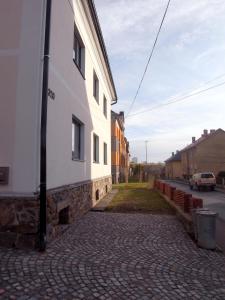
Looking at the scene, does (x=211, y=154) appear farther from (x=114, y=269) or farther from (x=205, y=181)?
(x=114, y=269)

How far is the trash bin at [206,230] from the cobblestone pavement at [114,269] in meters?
0.22

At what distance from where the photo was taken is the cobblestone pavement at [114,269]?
12.7ft

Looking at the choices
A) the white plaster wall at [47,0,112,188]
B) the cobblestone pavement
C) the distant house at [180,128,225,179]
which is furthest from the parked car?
the cobblestone pavement

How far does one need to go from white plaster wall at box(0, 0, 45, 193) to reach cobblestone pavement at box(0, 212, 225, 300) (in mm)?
1421

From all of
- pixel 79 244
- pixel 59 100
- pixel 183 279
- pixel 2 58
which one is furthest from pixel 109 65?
pixel 183 279

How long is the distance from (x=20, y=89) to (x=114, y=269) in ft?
12.1

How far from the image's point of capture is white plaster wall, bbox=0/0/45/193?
560 cm

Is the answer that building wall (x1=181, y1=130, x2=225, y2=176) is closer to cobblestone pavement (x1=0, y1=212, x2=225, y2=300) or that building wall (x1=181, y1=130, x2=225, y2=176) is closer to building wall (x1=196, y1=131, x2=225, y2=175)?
building wall (x1=196, y1=131, x2=225, y2=175)

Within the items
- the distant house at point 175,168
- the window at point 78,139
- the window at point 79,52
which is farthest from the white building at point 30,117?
the distant house at point 175,168

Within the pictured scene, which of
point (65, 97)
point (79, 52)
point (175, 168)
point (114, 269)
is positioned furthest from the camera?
point (175, 168)

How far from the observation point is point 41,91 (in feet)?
18.9

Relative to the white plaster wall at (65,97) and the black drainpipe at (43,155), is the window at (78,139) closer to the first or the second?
the white plaster wall at (65,97)

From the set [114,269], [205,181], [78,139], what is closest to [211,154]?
[205,181]

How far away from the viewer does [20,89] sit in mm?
5781
